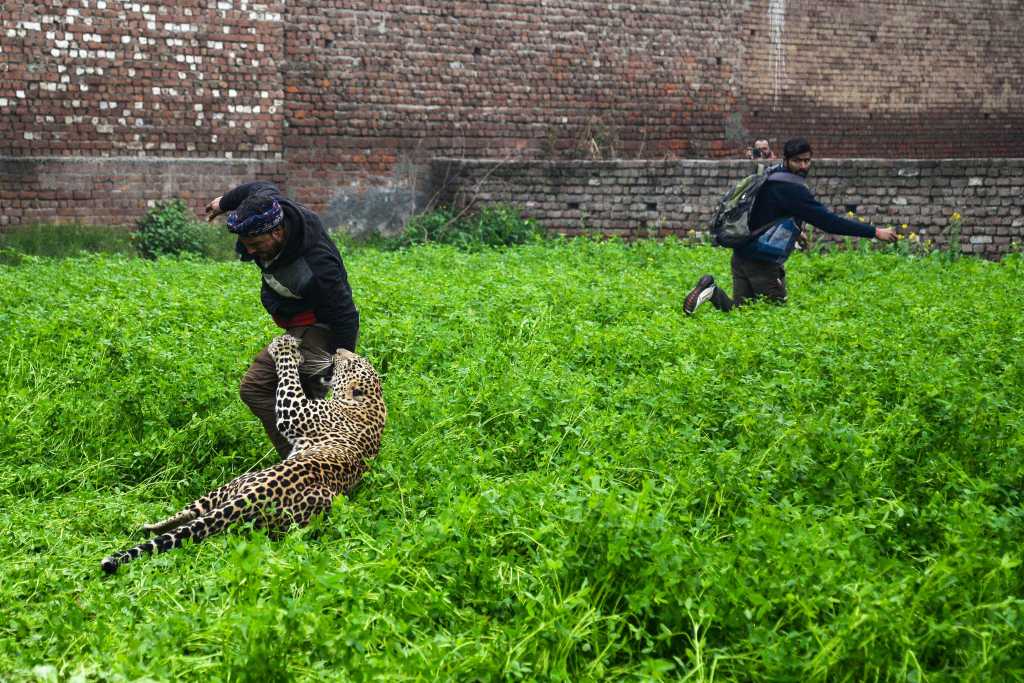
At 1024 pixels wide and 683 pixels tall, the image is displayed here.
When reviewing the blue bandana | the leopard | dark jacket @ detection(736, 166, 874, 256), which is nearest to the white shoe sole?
dark jacket @ detection(736, 166, 874, 256)

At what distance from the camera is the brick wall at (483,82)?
44.9ft

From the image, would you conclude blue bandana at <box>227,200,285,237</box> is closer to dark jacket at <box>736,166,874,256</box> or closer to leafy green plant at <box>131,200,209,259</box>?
dark jacket at <box>736,166,874,256</box>

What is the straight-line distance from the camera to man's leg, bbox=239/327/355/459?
18.3 ft

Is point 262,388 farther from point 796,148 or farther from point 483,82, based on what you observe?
point 483,82

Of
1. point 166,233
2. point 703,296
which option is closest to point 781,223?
point 703,296

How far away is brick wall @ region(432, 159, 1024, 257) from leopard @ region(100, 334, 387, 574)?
1009 centimetres

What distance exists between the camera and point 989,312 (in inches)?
343

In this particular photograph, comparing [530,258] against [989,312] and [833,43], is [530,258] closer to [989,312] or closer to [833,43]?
[989,312]

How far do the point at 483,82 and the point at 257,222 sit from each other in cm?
1212

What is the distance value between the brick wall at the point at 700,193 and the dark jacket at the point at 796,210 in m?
6.10

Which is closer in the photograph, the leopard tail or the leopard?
the leopard tail

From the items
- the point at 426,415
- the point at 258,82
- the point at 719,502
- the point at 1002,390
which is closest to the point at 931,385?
the point at 1002,390

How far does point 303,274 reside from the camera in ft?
17.4

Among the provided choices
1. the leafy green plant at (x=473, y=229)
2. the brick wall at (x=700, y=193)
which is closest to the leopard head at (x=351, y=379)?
the leafy green plant at (x=473, y=229)
